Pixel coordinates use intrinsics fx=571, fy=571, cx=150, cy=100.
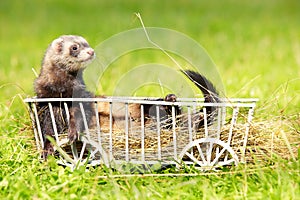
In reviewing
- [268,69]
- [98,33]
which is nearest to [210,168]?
[268,69]

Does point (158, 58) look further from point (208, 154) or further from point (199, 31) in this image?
point (208, 154)

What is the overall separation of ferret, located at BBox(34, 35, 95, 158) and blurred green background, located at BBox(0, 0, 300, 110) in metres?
1.31

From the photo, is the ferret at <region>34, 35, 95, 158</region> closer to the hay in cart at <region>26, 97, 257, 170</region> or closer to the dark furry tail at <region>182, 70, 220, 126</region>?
the hay in cart at <region>26, 97, 257, 170</region>

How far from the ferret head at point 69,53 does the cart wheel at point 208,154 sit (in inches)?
31.5

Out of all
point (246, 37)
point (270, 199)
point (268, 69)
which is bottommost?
point (270, 199)

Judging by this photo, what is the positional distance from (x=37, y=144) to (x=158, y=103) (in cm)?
81

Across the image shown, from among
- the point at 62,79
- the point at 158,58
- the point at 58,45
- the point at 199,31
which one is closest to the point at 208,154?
the point at 62,79

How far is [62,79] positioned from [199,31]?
262 inches

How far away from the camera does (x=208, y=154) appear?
298cm

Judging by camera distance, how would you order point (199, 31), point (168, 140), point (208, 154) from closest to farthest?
point (208, 154), point (168, 140), point (199, 31)

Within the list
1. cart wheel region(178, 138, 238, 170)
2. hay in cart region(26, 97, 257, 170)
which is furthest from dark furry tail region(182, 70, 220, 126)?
cart wheel region(178, 138, 238, 170)

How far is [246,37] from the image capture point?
8.89m

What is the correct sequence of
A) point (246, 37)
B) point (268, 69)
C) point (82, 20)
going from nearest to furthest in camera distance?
point (268, 69), point (246, 37), point (82, 20)

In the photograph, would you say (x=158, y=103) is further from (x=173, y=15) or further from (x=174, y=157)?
(x=173, y=15)
